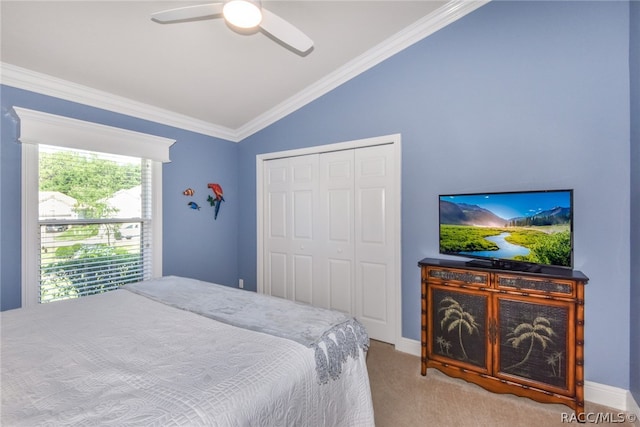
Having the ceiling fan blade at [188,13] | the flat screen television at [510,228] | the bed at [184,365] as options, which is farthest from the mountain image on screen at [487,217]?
the ceiling fan blade at [188,13]

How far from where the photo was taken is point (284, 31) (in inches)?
71.6

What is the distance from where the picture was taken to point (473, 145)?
2535 millimetres

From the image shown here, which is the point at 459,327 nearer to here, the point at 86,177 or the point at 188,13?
the point at 188,13

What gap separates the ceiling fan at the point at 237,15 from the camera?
5.17 ft

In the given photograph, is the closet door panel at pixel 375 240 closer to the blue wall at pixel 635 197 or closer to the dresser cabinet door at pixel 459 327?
the dresser cabinet door at pixel 459 327

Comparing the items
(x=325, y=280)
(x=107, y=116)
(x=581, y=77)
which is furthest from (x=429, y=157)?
(x=107, y=116)

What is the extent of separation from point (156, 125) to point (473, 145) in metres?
3.29

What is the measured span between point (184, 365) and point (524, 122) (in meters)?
2.81

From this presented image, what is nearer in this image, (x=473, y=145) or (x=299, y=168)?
(x=473, y=145)

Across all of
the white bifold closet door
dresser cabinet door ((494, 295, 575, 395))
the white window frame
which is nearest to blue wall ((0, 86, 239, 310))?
the white window frame

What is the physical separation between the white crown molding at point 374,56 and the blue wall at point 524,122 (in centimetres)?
7

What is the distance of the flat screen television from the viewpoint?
79.0 inches

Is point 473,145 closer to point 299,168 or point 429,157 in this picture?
point 429,157

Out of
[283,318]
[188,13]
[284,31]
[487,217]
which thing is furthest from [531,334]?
[188,13]
